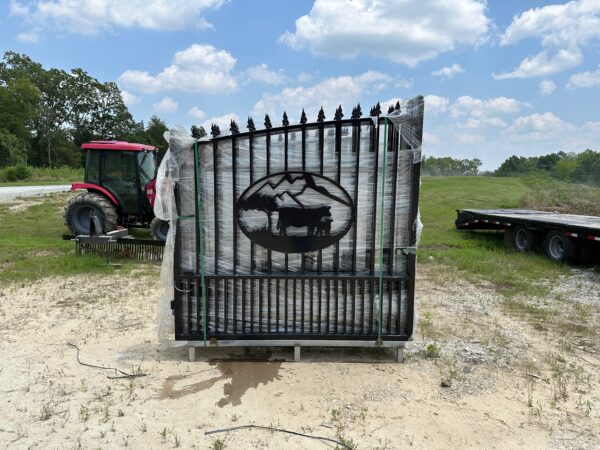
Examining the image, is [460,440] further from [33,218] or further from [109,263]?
[33,218]

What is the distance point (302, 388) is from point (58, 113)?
62609mm

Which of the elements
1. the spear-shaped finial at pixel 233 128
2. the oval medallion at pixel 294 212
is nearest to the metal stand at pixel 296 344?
the oval medallion at pixel 294 212

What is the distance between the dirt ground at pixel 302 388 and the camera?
313 cm

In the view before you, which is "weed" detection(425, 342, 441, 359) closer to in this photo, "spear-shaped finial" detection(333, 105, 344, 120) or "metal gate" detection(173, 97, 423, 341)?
"metal gate" detection(173, 97, 423, 341)

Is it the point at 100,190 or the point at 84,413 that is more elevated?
the point at 100,190

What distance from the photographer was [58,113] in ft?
185

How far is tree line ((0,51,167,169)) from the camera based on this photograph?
49.0m

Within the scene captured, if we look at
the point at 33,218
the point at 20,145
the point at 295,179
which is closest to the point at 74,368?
the point at 295,179

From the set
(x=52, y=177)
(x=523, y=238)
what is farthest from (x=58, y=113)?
(x=523, y=238)

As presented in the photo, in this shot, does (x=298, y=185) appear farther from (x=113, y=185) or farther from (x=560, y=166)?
(x=560, y=166)

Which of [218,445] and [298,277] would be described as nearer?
[218,445]

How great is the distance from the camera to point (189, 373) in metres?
4.08

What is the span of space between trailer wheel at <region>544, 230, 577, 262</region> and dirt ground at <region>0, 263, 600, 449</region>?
333cm

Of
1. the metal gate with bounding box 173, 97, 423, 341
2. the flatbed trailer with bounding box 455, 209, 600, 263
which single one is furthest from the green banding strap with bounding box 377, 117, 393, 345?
the flatbed trailer with bounding box 455, 209, 600, 263
